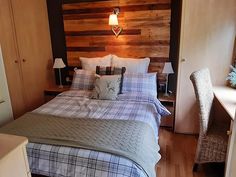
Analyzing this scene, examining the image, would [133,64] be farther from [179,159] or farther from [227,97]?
[179,159]

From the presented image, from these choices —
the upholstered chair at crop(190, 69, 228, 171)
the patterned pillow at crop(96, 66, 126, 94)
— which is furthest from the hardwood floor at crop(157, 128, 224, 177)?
the patterned pillow at crop(96, 66, 126, 94)

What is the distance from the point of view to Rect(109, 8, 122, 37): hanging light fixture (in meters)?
2.90

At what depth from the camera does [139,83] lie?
2680mm

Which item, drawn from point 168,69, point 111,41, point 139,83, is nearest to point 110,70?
point 139,83

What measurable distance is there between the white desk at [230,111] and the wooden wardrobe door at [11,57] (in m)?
2.64

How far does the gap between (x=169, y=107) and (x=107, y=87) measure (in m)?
0.97

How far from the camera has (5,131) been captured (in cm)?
178

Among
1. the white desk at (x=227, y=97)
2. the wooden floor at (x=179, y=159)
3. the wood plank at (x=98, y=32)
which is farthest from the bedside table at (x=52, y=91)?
the white desk at (x=227, y=97)

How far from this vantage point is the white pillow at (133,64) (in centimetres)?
288

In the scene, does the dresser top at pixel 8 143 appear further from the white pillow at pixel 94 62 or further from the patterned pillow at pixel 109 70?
the white pillow at pixel 94 62

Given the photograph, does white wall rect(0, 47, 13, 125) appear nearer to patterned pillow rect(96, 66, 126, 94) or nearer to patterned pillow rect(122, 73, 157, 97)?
patterned pillow rect(96, 66, 126, 94)

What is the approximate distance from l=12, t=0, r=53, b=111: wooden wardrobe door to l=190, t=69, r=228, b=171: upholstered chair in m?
2.40

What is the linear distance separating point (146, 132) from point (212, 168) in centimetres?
98

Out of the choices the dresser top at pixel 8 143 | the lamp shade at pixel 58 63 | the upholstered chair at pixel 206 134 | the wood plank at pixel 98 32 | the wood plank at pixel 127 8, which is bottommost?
the upholstered chair at pixel 206 134
